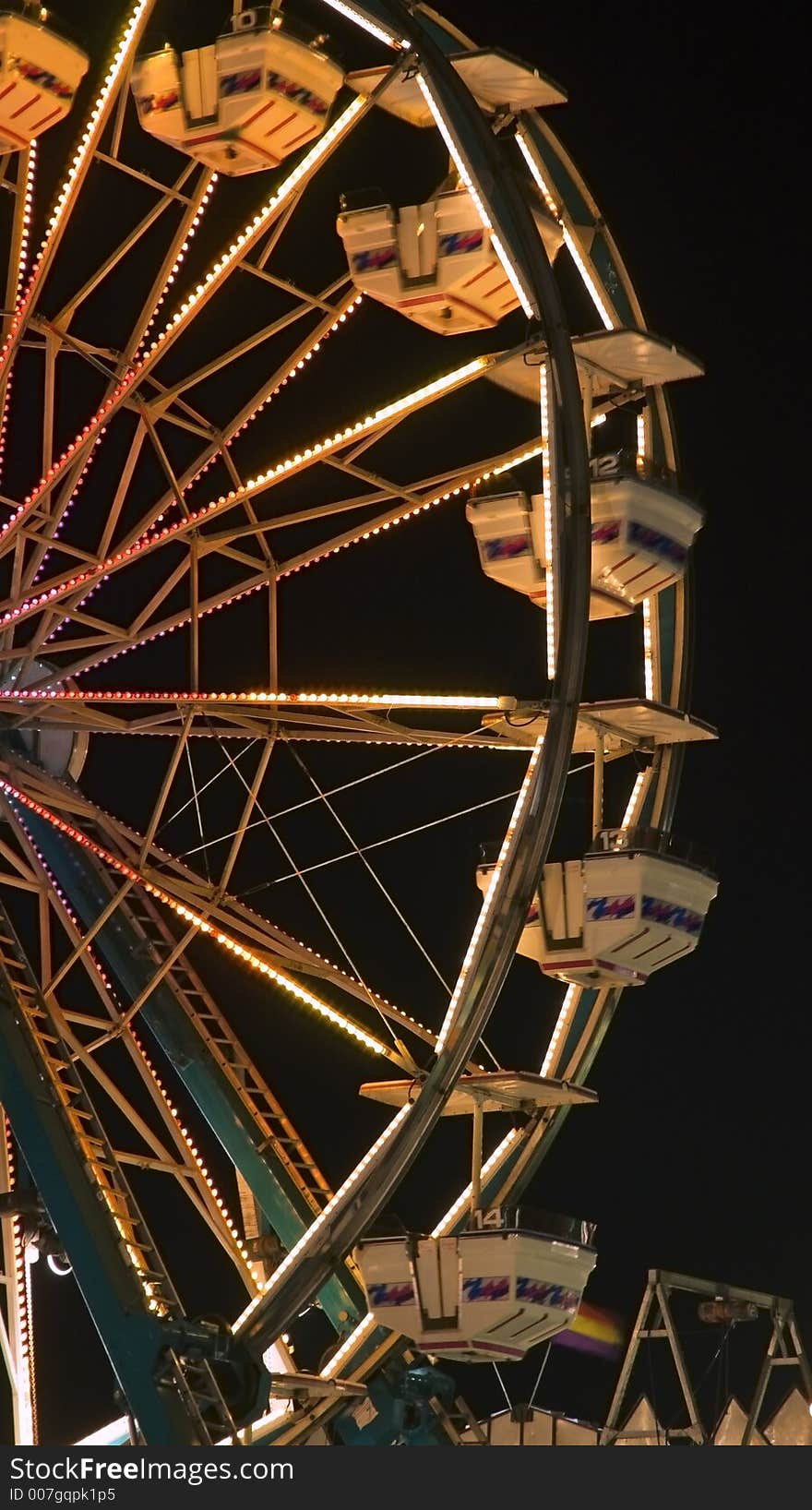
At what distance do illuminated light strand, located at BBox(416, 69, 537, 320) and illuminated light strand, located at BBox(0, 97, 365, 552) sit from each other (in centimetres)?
35

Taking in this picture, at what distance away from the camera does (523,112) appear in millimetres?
14719

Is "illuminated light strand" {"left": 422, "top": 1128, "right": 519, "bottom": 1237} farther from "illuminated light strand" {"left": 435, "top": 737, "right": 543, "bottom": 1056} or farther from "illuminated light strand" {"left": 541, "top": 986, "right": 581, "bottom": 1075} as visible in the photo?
"illuminated light strand" {"left": 435, "top": 737, "right": 543, "bottom": 1056}

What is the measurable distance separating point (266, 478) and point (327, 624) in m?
5.74

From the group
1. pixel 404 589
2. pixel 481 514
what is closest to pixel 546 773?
pixel 481 514

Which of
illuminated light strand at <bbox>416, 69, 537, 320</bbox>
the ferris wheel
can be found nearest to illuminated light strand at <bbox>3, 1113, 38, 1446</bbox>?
the ferris wheel

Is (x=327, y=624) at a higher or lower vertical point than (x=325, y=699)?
lower

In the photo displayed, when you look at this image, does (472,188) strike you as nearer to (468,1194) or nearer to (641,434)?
(641,434)

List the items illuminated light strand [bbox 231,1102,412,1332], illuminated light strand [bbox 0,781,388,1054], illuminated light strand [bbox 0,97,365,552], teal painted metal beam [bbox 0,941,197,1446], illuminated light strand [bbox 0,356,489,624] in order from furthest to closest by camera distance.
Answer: illuminated light strand [bbox 0,781,388,1054], illuminated light strand [bbox 0,356,489,624], illuminated light strand [bbox 0,97,365,552], illuminated light strand [bbox 231,1102,412,1332], teal painted metal beam [bbox 0,941,197,1446]

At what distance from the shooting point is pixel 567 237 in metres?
14.9

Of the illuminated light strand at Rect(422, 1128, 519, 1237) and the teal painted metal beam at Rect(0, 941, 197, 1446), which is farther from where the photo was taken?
the illuminated light strand at Rect(422, 1128, 519, 1237)

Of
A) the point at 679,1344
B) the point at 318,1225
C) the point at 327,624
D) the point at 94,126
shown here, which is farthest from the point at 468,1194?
the point at 327,624

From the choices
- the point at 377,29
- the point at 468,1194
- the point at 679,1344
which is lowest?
the point at 679,1344

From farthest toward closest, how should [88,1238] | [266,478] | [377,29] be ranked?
[266,478], [377,29], [88,1238]

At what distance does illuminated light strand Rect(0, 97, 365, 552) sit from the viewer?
13.8 metres
